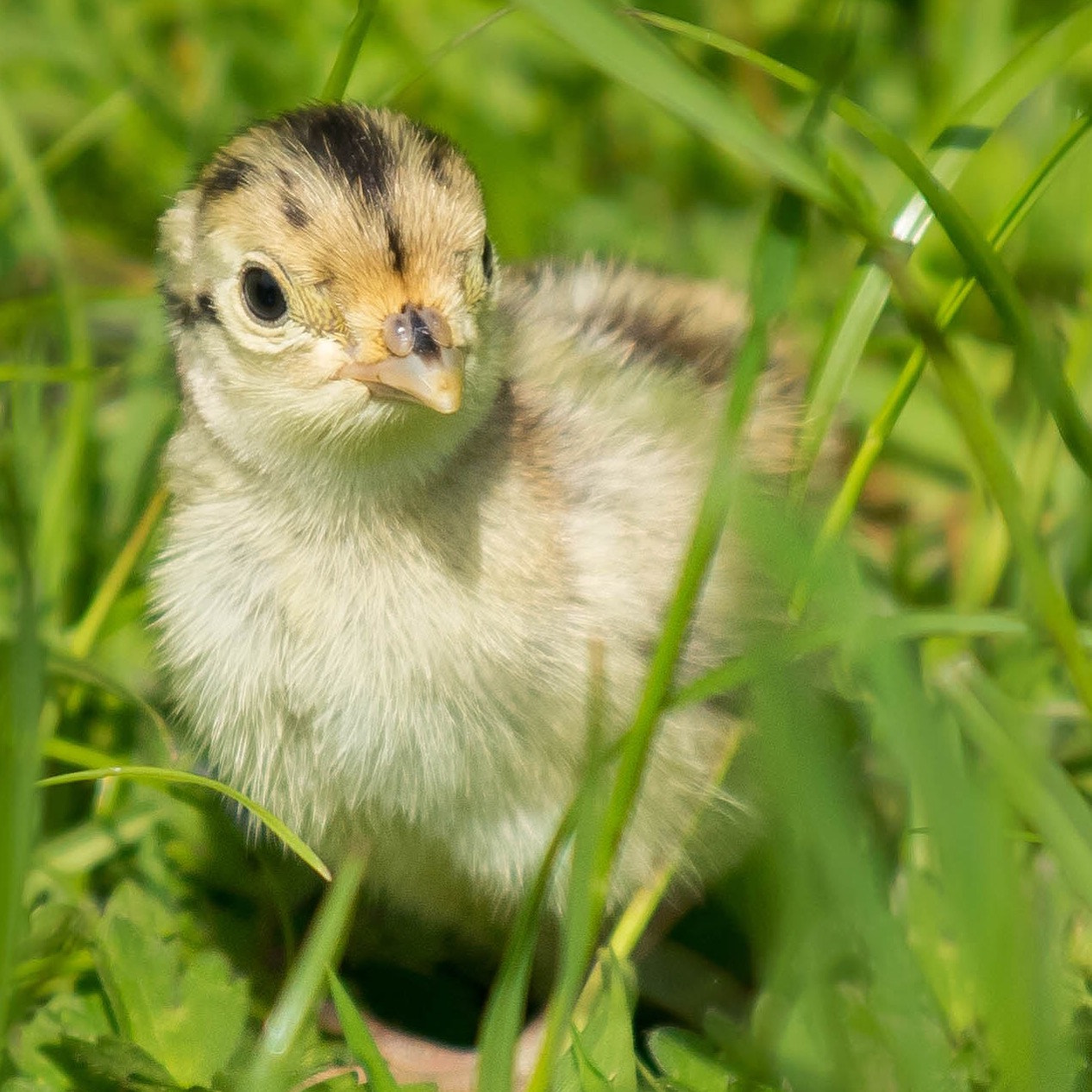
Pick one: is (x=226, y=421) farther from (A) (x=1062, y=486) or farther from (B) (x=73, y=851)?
(A) (x=1062, y=486)

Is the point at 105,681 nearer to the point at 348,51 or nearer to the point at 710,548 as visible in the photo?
the point at 348,51

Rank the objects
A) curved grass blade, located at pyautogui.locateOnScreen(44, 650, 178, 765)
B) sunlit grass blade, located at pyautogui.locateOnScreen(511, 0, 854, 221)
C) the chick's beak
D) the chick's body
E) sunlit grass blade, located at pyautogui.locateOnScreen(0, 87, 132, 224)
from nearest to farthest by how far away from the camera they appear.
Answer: sunlit grass blade, located at pyautogui.locateOnScreen(511, 0, 854, 221) → the chick's beak → the chick's body → curved grass blade, located at pyautogui.locateOnScreen(44, 650, 178, 765) → sunlit grass blade, located at pyautogui.locateOnScreen(0, 87, 132, 224)

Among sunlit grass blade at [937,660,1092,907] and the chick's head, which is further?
the chick's head

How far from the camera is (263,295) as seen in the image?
1.71m

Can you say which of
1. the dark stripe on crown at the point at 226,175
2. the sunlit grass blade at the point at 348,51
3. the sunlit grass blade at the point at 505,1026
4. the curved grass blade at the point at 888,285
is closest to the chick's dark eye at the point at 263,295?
the dark stripe on crown at the point at 226,175

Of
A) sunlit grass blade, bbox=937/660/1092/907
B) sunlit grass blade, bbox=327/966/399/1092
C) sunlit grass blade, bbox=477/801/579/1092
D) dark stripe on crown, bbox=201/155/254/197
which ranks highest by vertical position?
dark stripe on crown, bbox=201/155/254/197

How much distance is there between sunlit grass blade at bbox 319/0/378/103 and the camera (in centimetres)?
177

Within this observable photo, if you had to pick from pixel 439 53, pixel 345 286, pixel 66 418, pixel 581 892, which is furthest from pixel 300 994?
pixel 66 418

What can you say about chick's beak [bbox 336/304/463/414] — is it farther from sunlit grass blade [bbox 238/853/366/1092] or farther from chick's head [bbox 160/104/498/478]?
sunlit grass blade [bbox 238/853/366/1092]

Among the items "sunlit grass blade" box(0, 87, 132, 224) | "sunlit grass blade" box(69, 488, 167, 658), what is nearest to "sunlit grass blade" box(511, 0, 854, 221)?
"sunlit grass blade" box(69, 488, 167, 658)

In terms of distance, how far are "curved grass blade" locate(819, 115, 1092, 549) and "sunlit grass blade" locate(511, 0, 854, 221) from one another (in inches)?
16.1

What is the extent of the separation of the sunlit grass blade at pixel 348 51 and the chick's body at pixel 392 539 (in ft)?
0.31

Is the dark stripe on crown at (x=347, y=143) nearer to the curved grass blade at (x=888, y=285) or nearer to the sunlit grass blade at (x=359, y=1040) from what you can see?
the curved grass blade at (x=888, y=285)

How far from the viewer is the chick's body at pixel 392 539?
167cm
